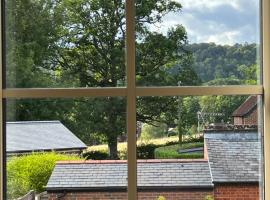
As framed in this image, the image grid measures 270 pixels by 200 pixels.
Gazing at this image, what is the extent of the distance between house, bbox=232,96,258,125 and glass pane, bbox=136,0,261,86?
0.10 m

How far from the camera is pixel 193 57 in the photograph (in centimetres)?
204

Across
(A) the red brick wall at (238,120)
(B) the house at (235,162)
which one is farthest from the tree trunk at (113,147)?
(A) the red brick wall at (238,120)

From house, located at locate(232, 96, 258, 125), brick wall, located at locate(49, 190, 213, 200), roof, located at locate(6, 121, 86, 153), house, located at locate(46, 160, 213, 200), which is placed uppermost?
house, located at locate(232, 96, 258, 125)

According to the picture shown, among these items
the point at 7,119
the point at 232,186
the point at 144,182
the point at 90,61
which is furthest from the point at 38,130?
the point at 232,186

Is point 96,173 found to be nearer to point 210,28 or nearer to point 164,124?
point 164,124

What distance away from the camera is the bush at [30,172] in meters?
2.02

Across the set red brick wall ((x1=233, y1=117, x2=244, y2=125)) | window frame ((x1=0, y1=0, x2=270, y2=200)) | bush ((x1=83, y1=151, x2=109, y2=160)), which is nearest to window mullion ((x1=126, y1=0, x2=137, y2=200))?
window frame ((x1=0, y1=0, x2=270, y2=200))

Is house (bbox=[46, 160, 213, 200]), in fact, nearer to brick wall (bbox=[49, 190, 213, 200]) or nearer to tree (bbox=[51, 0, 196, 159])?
brick wall (bbox=[49, 190, 213, 200])

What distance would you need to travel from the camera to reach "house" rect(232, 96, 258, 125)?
2.01 meters

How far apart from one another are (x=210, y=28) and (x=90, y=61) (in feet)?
2.02

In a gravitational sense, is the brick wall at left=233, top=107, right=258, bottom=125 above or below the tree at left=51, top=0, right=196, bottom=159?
below

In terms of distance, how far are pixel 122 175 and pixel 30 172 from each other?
452 mm

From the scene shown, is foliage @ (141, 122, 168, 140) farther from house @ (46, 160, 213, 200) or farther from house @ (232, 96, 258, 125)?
house @ (232, 96, 258, 125)

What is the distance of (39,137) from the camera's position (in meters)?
2.05
